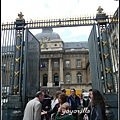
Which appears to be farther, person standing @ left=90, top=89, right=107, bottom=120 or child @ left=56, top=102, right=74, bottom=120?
person standing @ left=90, top=89, right=107, bottom=120

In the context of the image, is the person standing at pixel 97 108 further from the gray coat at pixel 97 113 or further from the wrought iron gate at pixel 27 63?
the wrought iron gate at pixel 27 63

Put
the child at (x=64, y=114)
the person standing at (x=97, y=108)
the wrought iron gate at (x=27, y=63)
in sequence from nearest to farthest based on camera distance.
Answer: the child at (x=64, y=114)
the person standing at (x=97, y=108)
the wrought iron gate at (x=27, y=63)

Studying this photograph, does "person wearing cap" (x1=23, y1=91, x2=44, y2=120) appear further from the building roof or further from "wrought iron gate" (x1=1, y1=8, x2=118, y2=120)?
the building roof

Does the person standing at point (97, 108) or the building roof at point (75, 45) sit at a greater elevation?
the building roof at point (75, 45)

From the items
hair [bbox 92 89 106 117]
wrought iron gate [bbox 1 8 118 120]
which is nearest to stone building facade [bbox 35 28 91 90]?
wrought iron gate [bbox 1 8 118 120]

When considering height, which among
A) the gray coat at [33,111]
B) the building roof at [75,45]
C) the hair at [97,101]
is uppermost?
the building roof at [75,45]

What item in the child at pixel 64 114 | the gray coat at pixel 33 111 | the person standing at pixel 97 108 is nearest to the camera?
the child at pixel 64 114

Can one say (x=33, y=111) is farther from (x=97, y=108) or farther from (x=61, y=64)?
(x=61, y=64)

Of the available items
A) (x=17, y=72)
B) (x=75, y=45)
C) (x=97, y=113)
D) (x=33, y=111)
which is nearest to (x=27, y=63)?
(x=17, y=72)

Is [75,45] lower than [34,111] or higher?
higher

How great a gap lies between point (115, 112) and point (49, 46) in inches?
1551

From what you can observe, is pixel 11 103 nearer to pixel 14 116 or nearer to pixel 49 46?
pixel 14 116

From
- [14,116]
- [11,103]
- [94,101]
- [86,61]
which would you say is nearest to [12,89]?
[11,103]

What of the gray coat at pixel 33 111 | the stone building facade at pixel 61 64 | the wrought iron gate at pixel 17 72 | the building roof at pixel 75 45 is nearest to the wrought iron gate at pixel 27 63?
the wrought iron gate at pixel 17 72
